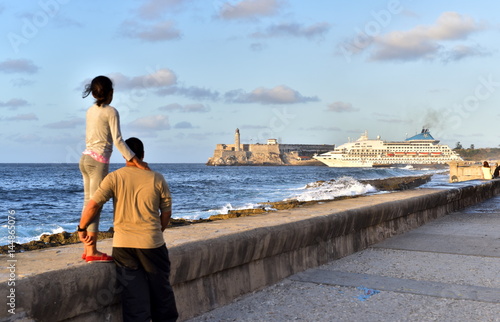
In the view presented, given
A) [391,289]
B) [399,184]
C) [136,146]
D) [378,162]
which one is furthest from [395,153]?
[136,146]

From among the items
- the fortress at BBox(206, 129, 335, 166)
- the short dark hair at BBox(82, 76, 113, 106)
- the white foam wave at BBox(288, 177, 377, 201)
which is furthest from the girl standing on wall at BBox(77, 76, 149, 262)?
the fortress at BBox(206, 129, 335, 166)

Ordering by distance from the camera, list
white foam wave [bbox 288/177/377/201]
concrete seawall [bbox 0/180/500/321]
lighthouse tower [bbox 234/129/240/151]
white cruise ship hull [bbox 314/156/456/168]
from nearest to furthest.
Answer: concrete seawall [bbox 0/180/500/321], white foam wave [bbox 288/177/377/201], white cruise ship hull [bbox 314/156/456/168], lighthouse tower [bbox 234/129/240/151]

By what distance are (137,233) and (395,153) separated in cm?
13281

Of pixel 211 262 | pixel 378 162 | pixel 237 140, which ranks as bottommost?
pixel 378 162

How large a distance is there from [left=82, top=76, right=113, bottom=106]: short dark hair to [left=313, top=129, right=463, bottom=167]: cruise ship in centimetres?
13023

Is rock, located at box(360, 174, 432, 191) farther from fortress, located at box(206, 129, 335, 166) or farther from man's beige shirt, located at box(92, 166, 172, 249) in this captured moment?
fortress, located at box(206, 129, 335, 166)

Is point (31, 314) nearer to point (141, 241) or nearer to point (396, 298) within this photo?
point (141, 241)

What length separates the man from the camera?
337 cm

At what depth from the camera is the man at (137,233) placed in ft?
11.1

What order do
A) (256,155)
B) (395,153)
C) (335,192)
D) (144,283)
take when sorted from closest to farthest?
1. (144,283)
2. (335,192)
3. (395,153)
4. (256,155)

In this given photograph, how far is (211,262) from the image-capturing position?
448 cm

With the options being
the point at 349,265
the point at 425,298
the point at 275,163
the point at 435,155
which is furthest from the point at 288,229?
the point at 275,163

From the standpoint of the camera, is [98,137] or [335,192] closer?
[98,137]

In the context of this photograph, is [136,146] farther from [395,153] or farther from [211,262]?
[395,153]
